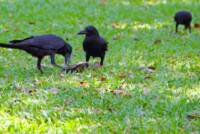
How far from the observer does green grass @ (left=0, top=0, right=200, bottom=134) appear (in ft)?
19.9

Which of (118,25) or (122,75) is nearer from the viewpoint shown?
(122,75)

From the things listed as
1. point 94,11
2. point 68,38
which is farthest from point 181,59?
point 94,11

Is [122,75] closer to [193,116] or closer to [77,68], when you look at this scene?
[77,68]

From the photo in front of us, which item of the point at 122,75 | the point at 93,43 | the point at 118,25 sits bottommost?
the point at 118,25

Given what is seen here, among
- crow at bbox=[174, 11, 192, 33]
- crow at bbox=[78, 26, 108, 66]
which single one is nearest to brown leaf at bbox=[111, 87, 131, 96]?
crow at bbox=[78, 26, 108, 66]

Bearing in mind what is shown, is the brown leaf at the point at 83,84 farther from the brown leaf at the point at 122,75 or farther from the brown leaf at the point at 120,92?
the brown leaf at the point at 122,75

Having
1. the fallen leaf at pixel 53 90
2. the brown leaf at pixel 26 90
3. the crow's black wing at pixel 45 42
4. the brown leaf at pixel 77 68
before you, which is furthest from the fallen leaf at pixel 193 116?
the crow's black wing at pixel 45 42

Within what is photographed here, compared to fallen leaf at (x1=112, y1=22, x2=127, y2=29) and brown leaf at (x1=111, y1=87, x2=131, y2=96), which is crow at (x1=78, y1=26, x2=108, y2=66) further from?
fallen leaf at (x1=112, y1=22, x2=127, y2=29)

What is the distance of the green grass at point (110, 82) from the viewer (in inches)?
239

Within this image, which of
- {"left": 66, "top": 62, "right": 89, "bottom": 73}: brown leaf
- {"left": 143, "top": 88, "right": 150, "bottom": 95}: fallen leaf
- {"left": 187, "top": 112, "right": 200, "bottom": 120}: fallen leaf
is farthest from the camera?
{"left": 66, "top": 62, "right": 89, "bottom": 73}: brown leaf

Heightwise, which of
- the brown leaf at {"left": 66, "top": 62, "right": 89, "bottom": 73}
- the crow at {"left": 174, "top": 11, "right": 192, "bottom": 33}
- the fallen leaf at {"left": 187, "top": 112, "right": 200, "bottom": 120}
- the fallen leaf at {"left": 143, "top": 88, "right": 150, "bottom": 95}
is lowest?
the crow at {"left": 174, "top": 11, "right": 192, "bottom": 33}

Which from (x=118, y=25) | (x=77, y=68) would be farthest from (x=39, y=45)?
(x=118, y=25)

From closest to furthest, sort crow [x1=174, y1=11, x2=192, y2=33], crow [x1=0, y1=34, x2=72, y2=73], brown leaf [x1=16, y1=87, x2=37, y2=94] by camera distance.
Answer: brown leaf [x1=16, y1=87, x2=37, y2=94] < crow [x1=0, y1=34, x2=72, y2=73] < crow [x1=174, y1=11, x2=192, y2=33]

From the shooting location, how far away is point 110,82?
27.1ft
